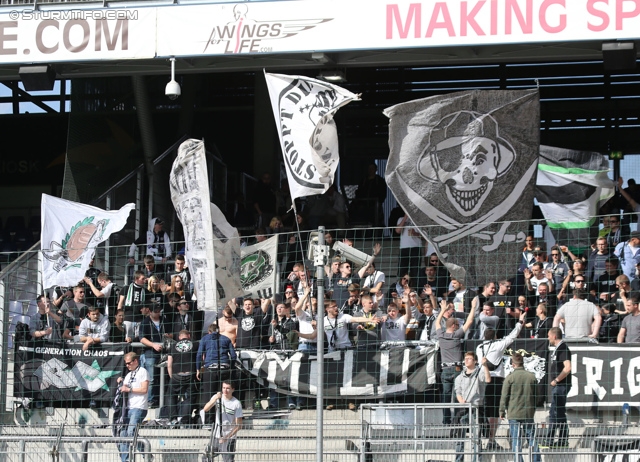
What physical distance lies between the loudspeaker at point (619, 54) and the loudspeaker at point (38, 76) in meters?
8.85

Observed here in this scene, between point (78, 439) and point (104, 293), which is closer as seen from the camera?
point (78, 439)

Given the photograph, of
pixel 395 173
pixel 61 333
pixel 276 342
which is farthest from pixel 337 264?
pixel 61 333

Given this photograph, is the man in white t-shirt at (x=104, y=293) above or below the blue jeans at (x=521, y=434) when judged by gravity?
above

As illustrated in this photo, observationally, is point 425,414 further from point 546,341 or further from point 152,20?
point 152,20

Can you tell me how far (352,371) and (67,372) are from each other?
4.23m

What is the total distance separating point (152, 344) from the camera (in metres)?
16.3

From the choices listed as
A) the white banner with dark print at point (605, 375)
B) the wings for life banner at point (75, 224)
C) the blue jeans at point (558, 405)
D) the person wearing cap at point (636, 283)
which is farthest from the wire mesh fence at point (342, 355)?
the wings for life banner at point (75, 224)

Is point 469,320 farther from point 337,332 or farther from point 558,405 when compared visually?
point 337,332

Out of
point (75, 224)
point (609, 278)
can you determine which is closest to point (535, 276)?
point (609, 278)

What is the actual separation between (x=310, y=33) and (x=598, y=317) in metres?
6.23

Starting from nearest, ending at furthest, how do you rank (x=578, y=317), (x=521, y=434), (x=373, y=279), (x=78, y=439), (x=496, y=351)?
(x=78, y=439) < (x=521, y=434) < (x=496, y=351) < (x=578, y=317) < (x=373, y=279)

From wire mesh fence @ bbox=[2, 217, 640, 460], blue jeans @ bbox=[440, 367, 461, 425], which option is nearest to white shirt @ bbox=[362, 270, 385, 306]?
wire mesh fence @ bbox=[2, 217, 640, 460]

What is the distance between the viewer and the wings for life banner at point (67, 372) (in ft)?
53.4

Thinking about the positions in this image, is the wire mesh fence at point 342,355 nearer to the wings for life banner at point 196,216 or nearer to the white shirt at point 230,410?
the white shirt at point 230,410
